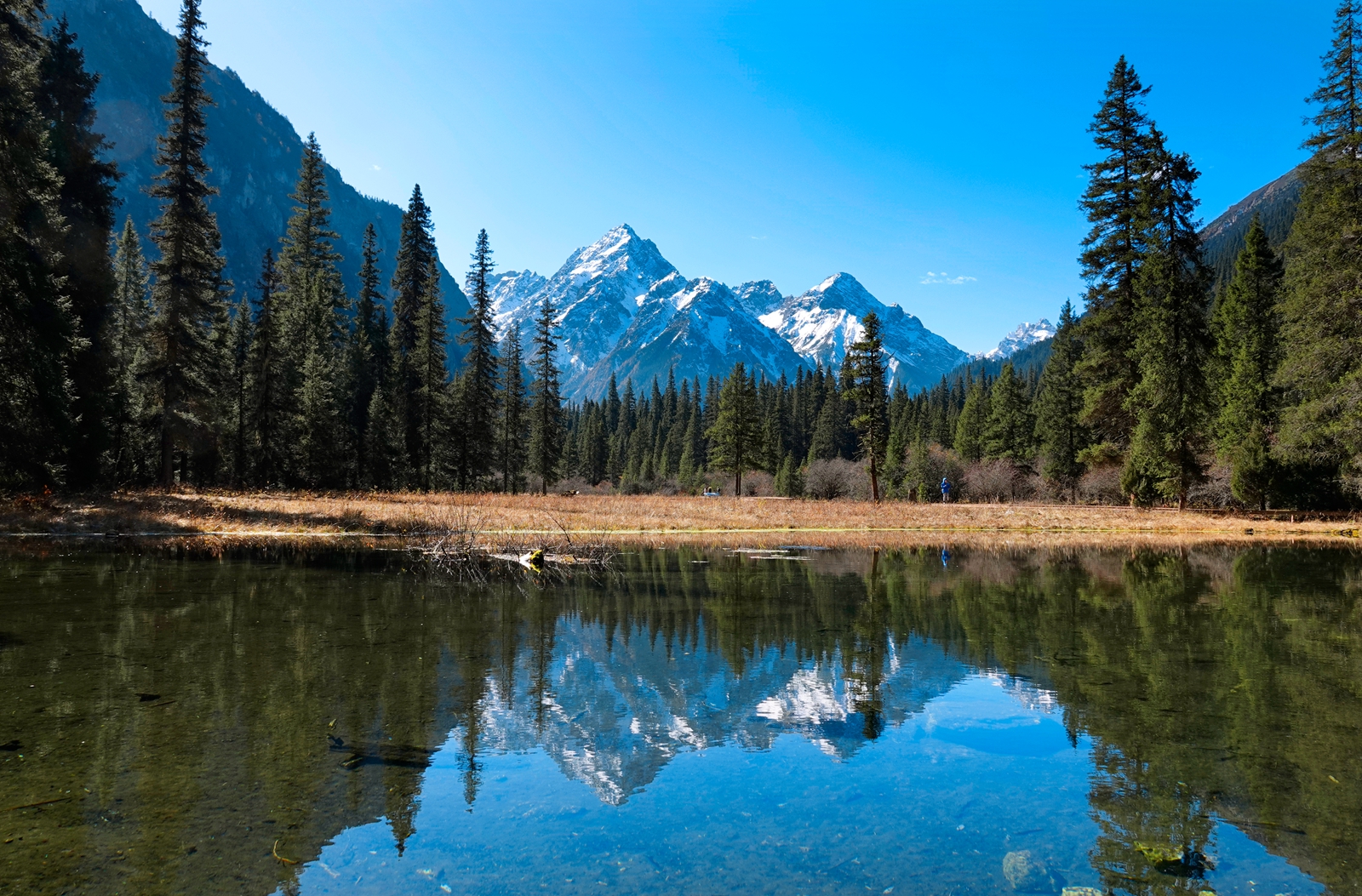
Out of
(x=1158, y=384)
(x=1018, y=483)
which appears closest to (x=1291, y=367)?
(x=1158, y=384)

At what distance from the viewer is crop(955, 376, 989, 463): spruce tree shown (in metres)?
73.9

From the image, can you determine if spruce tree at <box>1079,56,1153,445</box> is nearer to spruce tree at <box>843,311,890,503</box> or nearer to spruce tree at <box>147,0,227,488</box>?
spruce tree at <box>843,311,890,503</box>

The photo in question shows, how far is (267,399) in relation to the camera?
39.7 meters

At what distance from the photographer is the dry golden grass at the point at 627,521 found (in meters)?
23.0

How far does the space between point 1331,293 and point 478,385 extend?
143 ft

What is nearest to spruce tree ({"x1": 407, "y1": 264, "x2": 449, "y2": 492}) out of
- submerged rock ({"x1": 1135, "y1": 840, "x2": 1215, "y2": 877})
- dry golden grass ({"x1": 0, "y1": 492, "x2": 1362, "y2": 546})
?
dry golden grass ({"x1": 0, "y1": 492, "x2": 1362, "y2": 546})

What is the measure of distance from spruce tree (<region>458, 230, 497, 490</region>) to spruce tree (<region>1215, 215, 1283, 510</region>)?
139 feet

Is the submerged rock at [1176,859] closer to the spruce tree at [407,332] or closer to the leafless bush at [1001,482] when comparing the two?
the spruce tree at [407,332]

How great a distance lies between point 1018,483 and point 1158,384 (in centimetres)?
2595

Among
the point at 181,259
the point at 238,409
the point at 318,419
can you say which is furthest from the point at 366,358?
the point at 181,259

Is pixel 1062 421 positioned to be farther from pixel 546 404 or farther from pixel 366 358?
pixel 366 358

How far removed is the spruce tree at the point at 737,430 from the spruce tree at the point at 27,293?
54.5 meters

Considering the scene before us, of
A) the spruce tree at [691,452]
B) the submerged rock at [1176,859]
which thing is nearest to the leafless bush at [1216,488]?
the submerged rock at [1176,859]

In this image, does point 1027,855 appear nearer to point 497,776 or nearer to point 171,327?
point 497,776
